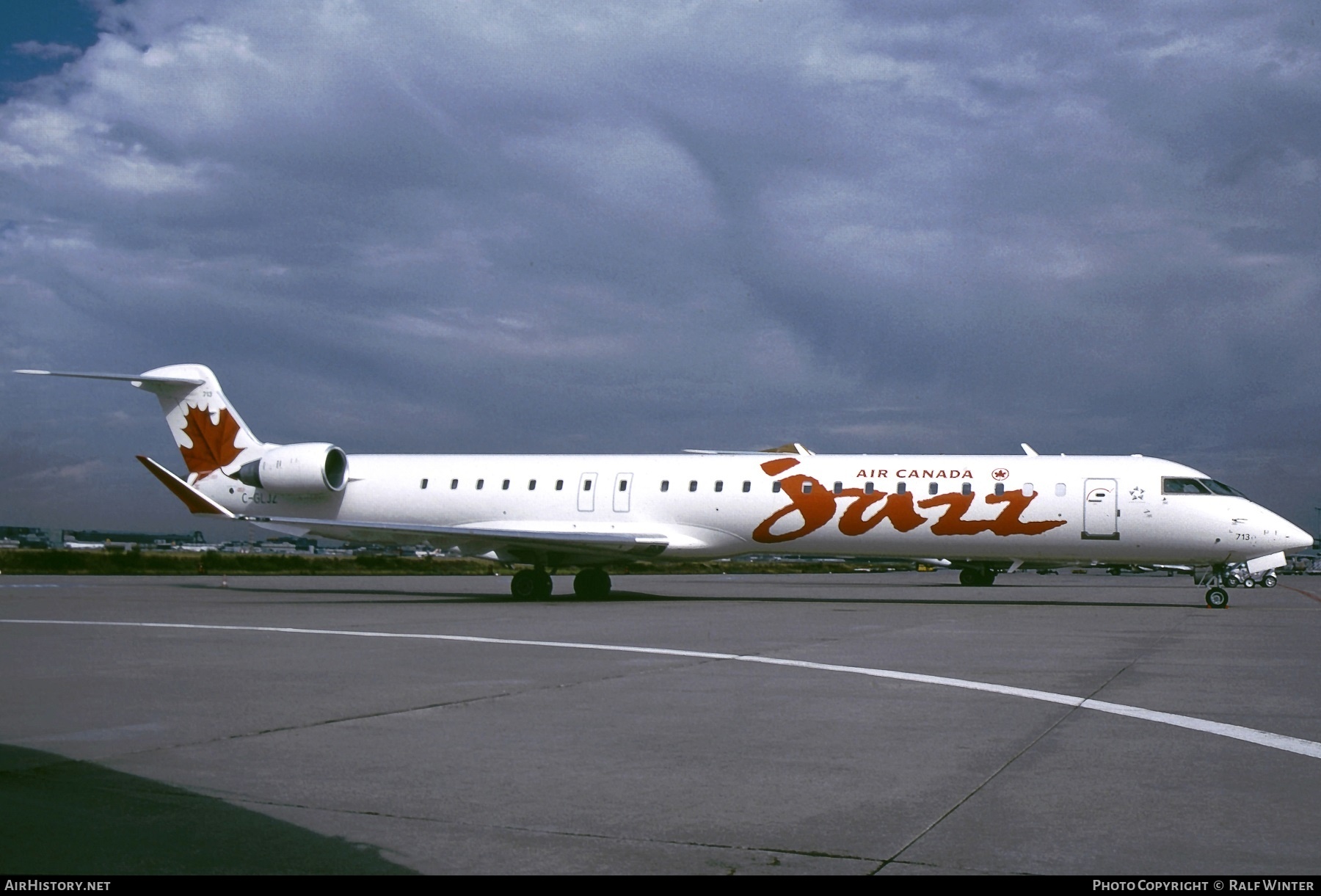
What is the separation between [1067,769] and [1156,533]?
16915 millimetres

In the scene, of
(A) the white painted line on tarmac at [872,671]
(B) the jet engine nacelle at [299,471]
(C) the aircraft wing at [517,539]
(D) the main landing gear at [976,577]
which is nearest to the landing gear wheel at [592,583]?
(C) the aircraft wing at [517,539]

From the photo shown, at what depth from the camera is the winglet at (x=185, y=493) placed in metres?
25.3

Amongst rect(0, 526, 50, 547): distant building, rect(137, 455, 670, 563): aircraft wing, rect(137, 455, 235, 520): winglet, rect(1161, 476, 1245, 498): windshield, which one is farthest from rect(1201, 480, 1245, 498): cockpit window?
rect(0, 526, 50, 547): distant building

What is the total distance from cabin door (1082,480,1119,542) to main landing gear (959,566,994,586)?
18.5 m

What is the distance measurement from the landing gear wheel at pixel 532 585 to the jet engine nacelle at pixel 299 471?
593cm

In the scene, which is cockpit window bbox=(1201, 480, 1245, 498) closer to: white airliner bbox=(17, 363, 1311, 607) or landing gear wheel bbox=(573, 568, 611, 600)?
white airliner bbox=(17, 363, 1311, 607)

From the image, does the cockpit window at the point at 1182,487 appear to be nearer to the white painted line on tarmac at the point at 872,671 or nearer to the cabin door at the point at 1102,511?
the cabin door at the point at 1102,511

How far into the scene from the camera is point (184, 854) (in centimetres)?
410

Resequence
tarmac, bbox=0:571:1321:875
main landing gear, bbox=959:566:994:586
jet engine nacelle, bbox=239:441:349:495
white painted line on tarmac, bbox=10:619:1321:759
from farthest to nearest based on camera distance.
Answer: main landing gear, bbox=959:566:994:586 → jet engine nacelle, bbox=239:441:349:495 → white painted line on tarmac, bbox=10:619:1321:759 → tarmac, bbox=0:571:1321:875

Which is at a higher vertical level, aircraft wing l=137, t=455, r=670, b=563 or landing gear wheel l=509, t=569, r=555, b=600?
aircraft wing l=137, t=455, r=670, b=563

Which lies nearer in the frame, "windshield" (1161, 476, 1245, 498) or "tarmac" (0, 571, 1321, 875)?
"tarmac" (0, 571, 1321, 875)

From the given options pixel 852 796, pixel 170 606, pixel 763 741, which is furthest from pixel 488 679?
pixel 170 606

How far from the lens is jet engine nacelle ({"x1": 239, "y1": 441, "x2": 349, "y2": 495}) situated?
25.9 metres

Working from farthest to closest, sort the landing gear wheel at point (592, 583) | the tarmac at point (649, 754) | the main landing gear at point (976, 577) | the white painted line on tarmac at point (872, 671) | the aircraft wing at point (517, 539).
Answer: the main landing gear at point (976, 577)
the landing gear wheel at point (592, 583)
the aircraft wing at point (517, 539)
the white painted line on tarmac at point (872, 671)
the tarmac at point (649, 754)
